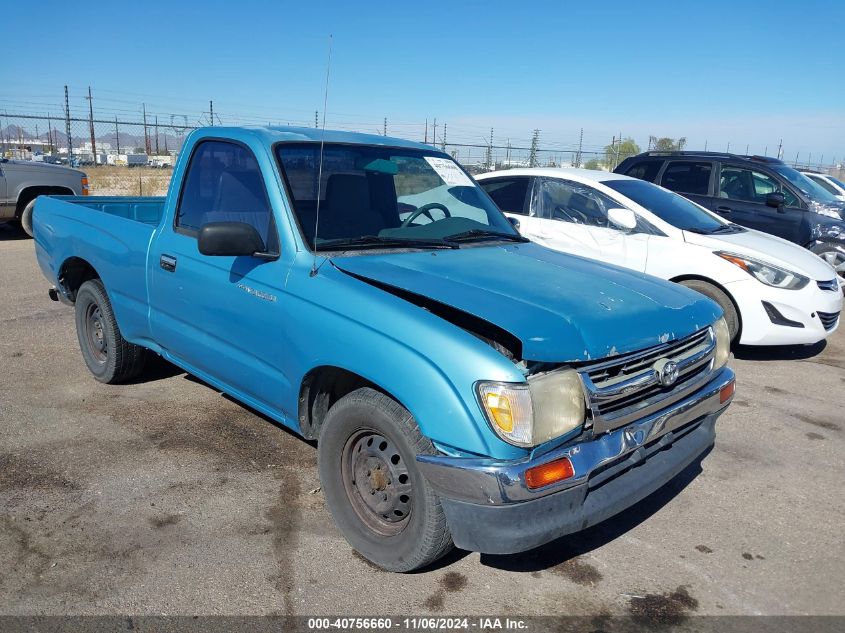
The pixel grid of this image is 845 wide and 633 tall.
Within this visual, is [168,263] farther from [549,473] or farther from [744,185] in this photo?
[744,185]

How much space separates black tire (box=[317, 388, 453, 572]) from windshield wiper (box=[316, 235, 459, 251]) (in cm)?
82

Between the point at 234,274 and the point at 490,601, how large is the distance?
199 cm

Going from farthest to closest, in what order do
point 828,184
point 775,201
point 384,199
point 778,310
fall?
point 828,184, point 775,201, point 778,310, point 384,199

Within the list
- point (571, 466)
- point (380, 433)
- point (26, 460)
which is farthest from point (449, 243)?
point (26, 460)

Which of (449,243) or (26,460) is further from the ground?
(449,243)

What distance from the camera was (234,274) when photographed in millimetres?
3613

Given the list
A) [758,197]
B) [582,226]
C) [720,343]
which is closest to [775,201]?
[758,197]

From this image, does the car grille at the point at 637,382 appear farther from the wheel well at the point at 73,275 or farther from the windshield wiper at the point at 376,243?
the wheel well at the point at 73,275

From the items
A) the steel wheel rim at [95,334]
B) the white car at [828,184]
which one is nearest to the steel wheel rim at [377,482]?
the steel wheel rim at [95,334]

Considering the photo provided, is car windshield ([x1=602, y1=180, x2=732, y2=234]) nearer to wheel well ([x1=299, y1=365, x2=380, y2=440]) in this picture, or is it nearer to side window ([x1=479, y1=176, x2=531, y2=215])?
side window ([x1=479, y1=176, x2=531, y2=215])

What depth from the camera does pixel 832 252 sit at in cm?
948

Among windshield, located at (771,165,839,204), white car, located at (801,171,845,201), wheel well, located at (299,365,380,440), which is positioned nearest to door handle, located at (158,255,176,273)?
wheel well, located at (299,365,380,440)

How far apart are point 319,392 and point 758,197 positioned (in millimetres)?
8088

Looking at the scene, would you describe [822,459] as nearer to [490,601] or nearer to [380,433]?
[490,601]
